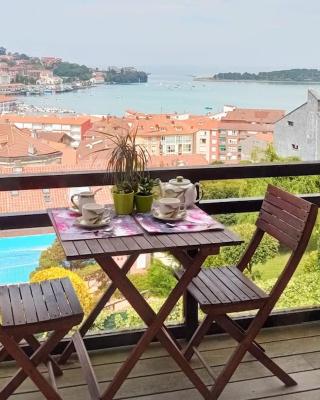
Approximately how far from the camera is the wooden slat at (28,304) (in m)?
2.30

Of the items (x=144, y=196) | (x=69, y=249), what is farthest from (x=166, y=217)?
(x=69, y=249)

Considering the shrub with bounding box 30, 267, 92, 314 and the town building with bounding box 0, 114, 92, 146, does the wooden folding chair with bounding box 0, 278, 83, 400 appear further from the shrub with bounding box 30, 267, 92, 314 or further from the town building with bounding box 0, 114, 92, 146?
the town building with bounding box 0, 114, 92, 146

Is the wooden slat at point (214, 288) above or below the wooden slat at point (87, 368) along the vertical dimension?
above

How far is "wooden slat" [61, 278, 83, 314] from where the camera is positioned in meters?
2.35

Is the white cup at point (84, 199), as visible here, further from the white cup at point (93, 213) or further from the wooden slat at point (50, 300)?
the wooden slat at point (50, 300)

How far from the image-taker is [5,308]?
7.88 ft

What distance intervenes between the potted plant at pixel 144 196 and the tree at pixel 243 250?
2.14 feet

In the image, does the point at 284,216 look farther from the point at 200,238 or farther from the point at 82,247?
the point at 82,247

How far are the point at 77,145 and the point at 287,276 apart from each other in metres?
1.28

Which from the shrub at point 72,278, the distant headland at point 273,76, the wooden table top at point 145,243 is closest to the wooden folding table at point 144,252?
the wooden table top at point 145,243

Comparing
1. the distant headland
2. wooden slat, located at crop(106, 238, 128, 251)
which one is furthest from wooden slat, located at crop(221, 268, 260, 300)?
the distant headland

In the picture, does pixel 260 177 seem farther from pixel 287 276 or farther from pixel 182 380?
pixel 182 380

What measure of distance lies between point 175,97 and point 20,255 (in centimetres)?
136

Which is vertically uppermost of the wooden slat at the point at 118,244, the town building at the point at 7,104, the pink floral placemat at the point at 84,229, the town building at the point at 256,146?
the town building at the point at 7,104
